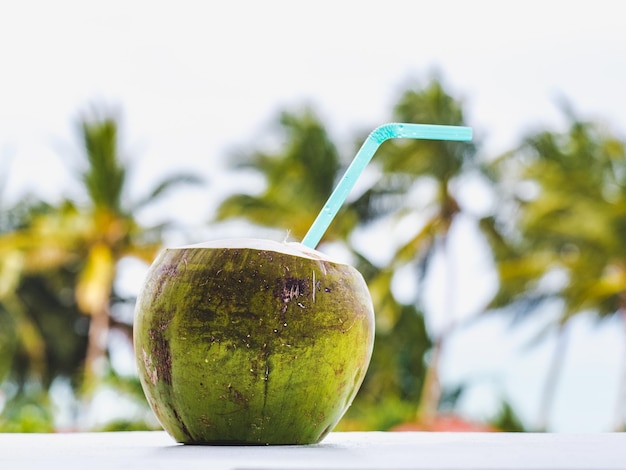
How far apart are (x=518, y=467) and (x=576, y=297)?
13.7 m

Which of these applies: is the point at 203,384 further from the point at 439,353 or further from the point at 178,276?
the point at 439,353

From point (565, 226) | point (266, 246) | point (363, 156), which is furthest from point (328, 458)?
point (565, 226)

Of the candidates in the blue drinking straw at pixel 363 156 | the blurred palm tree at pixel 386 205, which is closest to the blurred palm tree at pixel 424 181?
the blurred palm tree at pixel 386 205

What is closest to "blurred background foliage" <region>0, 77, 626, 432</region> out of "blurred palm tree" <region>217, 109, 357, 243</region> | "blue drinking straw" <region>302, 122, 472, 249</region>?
"blurred palm tree" <region>217, 109, 357, 243</region>

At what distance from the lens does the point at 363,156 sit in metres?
1.67

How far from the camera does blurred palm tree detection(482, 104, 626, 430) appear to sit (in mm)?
13328

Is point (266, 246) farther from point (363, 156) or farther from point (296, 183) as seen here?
point (296, 183)

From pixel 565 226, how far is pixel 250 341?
42.3ft

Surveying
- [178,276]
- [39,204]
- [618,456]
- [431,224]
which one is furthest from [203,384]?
[39,204]

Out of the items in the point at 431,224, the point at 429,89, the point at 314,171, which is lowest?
the point at 431,224

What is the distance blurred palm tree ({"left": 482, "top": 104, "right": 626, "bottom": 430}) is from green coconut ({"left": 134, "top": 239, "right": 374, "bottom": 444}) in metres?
12.0

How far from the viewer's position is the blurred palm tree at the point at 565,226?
43.7 feet

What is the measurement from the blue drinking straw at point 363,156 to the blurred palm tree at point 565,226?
38.4 ft

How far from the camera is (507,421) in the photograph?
987 centimetres
